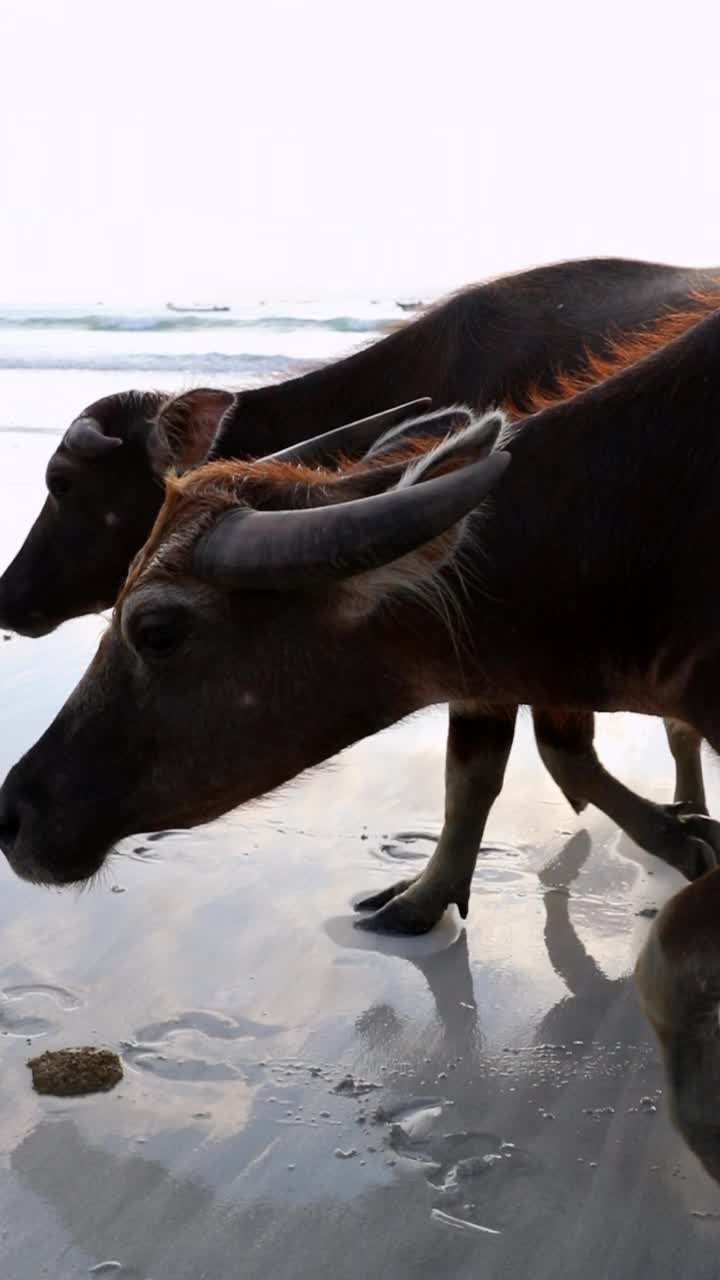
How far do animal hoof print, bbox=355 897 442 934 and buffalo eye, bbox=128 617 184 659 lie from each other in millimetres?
1444

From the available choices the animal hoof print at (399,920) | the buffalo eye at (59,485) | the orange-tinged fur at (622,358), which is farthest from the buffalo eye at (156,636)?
the buffalo eye at (59,485)

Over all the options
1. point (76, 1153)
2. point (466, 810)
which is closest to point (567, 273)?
point (466, 810)

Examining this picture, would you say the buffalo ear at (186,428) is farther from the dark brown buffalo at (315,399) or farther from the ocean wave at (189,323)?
the ocean wave at (189,323)

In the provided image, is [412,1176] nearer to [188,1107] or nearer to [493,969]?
[188,1107]

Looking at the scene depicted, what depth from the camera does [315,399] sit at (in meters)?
4.78

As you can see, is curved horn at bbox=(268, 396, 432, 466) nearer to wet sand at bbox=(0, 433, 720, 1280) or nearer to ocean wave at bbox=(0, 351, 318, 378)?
wet sand at bbox=(0, 433, 720, 1280)

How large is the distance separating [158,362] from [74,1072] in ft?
59.1

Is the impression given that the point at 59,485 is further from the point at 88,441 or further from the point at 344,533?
Answer: the point at 344,533

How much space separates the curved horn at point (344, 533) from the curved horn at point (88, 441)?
2346 mm

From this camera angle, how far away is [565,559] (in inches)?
111

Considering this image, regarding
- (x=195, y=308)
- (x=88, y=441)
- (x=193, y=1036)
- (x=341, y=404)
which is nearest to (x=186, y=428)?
(x=88, y=441)

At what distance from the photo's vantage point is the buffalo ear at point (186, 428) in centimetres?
461

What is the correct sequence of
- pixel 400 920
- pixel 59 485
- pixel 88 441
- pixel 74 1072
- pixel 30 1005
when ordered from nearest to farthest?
pixel 74 1072 < pixel 30 1005 < pixel 400 920 < pixel 88 441 < pixel 59 485

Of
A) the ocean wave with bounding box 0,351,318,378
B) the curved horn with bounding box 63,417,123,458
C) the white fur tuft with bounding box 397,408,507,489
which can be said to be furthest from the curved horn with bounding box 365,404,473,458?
the ocean wave with bounding box 0,351,318,378
